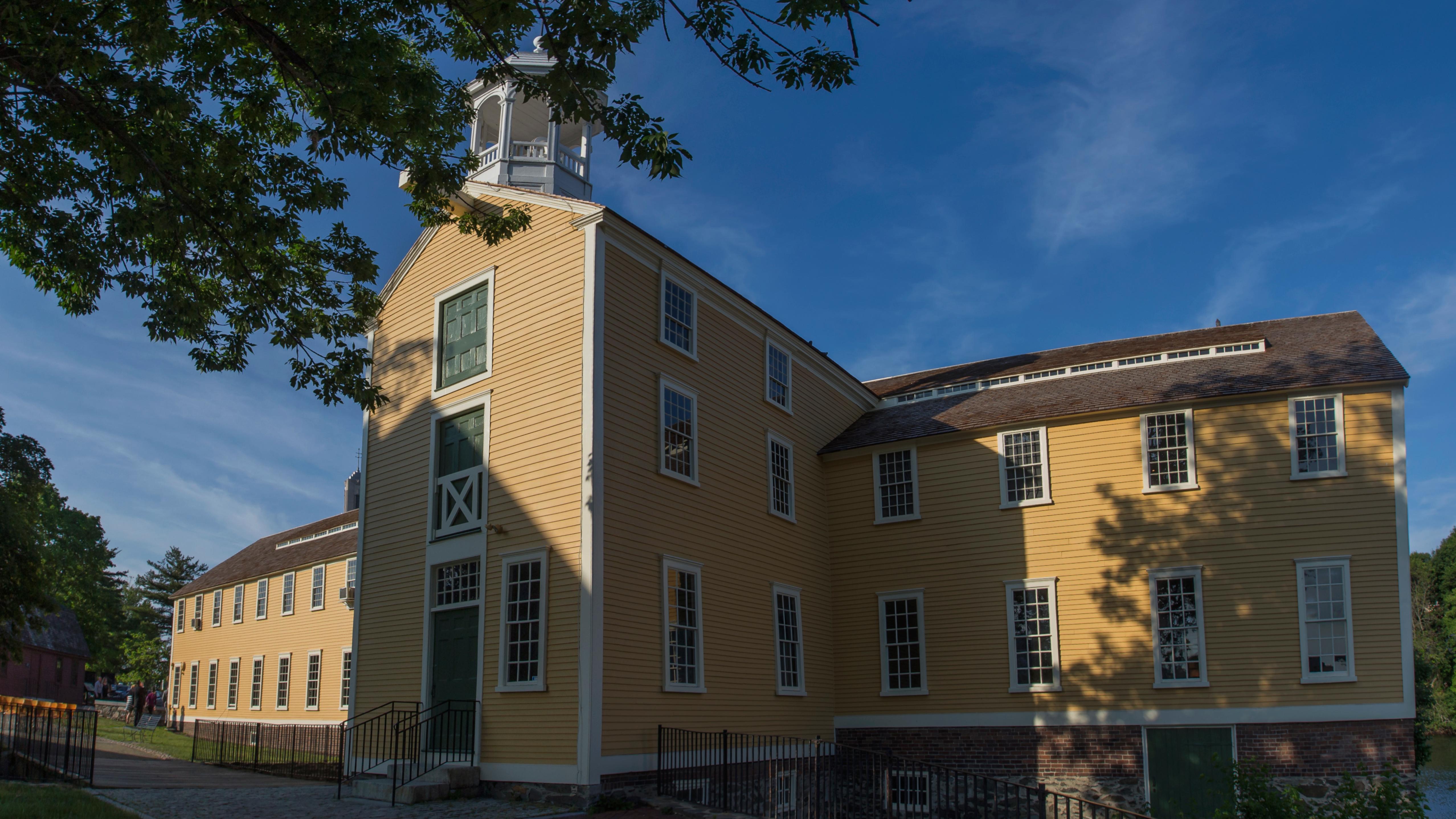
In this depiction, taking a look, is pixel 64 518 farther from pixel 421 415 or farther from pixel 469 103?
pixel 469 103

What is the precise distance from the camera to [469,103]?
1444 centimetres

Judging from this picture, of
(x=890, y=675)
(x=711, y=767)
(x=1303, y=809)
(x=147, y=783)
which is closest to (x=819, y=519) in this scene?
(x=890, y=675)

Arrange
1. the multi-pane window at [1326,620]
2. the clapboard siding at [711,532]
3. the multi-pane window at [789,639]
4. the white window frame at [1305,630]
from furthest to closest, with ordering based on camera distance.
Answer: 1. the multi-pane window at [789,639]
2. the multi-pane window at [1326,620]
3. the white window frame at [1305,630]
4. the clapboard siding at [711,532]

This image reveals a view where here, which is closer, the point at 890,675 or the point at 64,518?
the point at 890,675

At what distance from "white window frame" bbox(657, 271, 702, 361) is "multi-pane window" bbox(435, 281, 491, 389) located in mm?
3064

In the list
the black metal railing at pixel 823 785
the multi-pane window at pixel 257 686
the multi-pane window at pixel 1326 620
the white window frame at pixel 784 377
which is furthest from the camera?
the multi-pane window at pixel 257 686

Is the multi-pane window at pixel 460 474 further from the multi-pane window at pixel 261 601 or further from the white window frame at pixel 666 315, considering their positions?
the multi-pane window at pixel 261 601

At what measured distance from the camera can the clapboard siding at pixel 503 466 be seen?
590 inches

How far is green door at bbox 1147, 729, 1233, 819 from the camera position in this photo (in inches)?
684

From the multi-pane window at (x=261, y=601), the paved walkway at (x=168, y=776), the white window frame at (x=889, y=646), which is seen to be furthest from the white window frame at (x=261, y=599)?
the white window frame at (x=889, y=646)

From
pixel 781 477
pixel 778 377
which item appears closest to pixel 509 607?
pixel 781 477

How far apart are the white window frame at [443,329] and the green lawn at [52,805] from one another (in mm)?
7094

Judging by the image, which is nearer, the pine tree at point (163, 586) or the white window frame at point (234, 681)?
the white window frame at point (234, 681)

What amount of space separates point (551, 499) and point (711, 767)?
496cm
